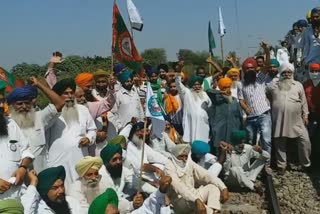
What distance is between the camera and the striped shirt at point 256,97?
8.61 m

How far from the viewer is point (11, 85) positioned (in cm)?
718

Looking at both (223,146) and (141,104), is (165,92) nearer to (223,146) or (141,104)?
(141,104)

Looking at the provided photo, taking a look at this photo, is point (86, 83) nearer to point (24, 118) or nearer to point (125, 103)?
point (125, 103)

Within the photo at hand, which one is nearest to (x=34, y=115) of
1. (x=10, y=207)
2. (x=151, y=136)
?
(x=10, y=207)

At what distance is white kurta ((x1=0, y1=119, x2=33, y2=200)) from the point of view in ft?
15.7

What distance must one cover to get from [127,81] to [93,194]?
284 cm

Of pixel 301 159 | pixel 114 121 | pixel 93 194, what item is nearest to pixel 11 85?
pixel 114 121

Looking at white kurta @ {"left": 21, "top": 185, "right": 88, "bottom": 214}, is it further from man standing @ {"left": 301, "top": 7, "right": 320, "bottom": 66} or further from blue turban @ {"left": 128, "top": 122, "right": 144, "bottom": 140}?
man standing @ {"left": 301, "top": 7, "right": 320, "bottom": 66}

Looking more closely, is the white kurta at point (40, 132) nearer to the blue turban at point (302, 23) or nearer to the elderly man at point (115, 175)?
the elderly man at point (115, 175)

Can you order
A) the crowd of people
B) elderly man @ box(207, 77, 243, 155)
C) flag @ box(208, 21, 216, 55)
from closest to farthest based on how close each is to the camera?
the crowd of people, elderly man @ box(207, 77, 243, 155), flag @ box(208, 21, 216, 55)

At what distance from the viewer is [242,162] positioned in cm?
835

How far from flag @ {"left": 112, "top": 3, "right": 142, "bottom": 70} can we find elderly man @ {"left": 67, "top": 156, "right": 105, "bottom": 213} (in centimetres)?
162

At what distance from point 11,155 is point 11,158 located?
0.03 m

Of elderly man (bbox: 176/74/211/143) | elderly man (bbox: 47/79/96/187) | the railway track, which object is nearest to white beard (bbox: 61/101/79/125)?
elderly man (bbox: 47/79/96/187)
